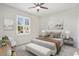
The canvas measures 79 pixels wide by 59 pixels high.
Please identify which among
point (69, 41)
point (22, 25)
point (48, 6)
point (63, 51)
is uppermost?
point (48, 6)

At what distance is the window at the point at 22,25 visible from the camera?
1.34 metres

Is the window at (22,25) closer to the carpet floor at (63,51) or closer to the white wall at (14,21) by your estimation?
the white wall at (14,21)

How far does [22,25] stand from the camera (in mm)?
1368

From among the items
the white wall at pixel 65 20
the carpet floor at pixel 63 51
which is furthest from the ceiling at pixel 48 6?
the carpet floor at pixel 63 51

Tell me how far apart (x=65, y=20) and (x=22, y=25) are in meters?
0.72

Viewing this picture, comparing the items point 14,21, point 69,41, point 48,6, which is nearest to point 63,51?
point 69,41

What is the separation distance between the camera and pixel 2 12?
50.4 inches

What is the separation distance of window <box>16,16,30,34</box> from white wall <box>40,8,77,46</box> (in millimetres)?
241

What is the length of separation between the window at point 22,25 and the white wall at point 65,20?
9.5 inches

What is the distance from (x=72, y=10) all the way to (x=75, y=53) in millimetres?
678

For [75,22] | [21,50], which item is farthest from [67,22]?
[21,50]

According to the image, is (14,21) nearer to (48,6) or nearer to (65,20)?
(48,6)

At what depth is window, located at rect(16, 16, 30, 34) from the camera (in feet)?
4.40

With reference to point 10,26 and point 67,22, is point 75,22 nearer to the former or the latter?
point 67,22
